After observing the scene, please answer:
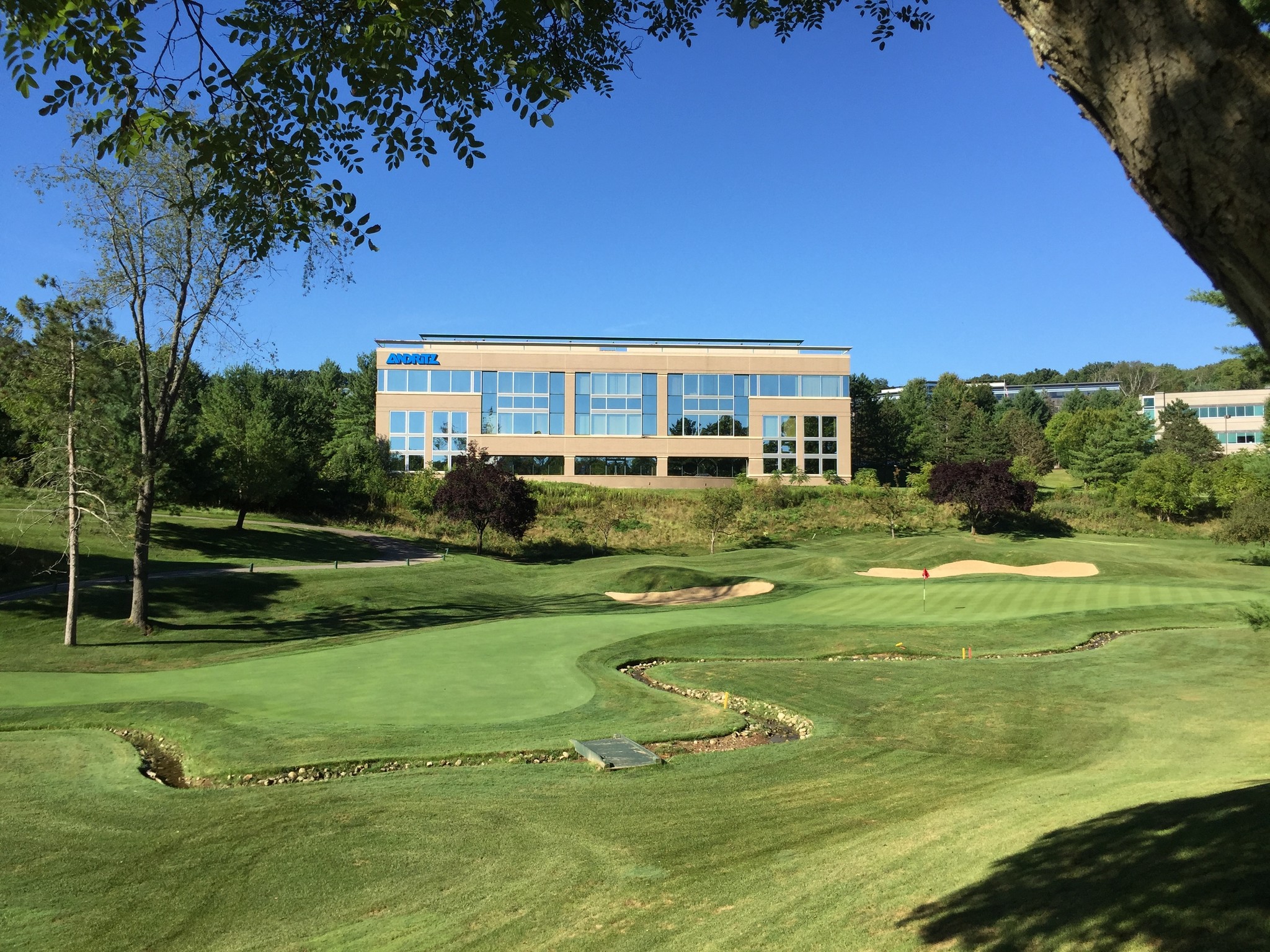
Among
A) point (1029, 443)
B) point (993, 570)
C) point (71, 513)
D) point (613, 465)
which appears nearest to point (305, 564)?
point (71, 513)

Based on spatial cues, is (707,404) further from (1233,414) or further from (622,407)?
(1233,414)

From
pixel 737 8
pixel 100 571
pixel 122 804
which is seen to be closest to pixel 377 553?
pixel 100 571

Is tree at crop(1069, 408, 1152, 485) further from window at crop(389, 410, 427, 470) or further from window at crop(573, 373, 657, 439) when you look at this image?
window at crop(389, 410, 427, 470)

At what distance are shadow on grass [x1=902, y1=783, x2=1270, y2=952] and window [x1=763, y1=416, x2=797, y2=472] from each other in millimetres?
55113

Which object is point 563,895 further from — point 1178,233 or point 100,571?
point 100,571

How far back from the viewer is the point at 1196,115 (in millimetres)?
2893

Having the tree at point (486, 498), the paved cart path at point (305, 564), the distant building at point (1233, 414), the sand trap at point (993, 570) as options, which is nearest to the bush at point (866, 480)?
the sand trap at point (993, 570)

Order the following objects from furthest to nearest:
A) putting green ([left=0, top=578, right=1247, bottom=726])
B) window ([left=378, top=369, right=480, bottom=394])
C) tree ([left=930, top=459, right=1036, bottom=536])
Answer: window ([left=378, top=369, right=480, bottom=394]) → tree ([left=930, top=459, right=1036, bottom=536]) → putting green ([left=0, top=578, right=1247, bottom=726])

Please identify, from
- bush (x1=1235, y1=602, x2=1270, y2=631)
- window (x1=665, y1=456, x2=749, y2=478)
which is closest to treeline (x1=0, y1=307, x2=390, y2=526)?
window (x1=665, y1=456, x2=749, y2=478)

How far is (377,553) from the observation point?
42375mm

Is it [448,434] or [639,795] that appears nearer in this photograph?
[639,795]

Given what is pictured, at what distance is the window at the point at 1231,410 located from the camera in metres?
93.2

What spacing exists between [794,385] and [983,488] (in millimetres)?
18667

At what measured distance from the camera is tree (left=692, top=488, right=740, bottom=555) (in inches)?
1793
